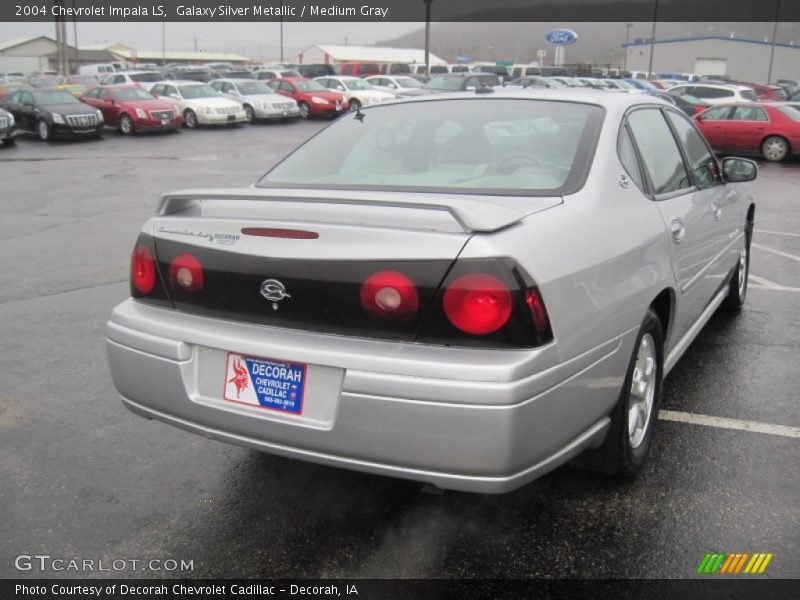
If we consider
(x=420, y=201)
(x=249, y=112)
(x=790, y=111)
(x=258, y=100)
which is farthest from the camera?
(x=249, y=112)

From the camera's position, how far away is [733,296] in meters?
5.62

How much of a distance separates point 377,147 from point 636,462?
1.85 metres

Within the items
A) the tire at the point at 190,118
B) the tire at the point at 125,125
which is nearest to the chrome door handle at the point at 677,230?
the tire at the point at 125,125

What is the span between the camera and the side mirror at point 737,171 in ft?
15.5

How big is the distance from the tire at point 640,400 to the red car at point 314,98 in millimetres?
26841

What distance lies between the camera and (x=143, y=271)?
3.00m

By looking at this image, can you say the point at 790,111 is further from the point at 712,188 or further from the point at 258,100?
the point at 258,100

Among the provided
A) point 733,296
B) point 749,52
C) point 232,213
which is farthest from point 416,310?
point 749,52

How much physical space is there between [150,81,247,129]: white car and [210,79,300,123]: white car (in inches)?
57.6

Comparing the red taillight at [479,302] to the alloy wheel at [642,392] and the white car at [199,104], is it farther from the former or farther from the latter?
the white car at [199,104]

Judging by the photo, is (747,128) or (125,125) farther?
(125,125)

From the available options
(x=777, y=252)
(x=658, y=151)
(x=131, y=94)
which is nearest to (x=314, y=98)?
(x=131, y=94)

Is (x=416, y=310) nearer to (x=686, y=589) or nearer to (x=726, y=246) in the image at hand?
(x=686, y=589)

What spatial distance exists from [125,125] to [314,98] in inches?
319
